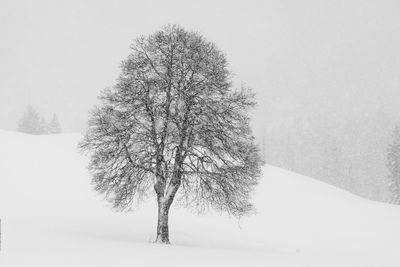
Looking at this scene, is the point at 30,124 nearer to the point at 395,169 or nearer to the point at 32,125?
the point at 32,125

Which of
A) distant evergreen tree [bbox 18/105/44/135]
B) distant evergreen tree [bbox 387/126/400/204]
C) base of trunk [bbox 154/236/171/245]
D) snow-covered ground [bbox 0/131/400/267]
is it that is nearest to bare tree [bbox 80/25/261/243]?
base of trunk [bbox 154/236/171/245]

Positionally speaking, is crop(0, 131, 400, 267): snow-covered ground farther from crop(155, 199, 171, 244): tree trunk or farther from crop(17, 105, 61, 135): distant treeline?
crop(17, 105, 61, 135): distant treeline

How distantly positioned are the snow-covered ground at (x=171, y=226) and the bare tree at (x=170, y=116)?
3007mm

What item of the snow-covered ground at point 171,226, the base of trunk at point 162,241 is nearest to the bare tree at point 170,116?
the base of trunk at point 162,241

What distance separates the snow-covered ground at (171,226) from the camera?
1698 centimetres

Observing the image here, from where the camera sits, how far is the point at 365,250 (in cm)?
2866

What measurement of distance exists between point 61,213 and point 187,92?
13.9 m

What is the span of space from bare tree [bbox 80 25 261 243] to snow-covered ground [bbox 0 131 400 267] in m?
3.01

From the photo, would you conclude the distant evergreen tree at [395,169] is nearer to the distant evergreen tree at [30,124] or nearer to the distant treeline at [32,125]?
the distant treeline at [32,125]

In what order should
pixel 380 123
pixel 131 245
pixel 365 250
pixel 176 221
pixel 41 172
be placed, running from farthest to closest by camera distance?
pixel 380 123 → pixel 41 172 → pixel 176 221 → pixel 365 250 → pixel 131 245

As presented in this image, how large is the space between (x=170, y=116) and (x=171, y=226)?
442 inches

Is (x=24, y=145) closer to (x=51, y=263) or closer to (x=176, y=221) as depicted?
(x=176, y=221)

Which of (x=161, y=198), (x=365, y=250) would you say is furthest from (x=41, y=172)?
(x=365, y=250)

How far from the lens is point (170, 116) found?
21.3 meters
